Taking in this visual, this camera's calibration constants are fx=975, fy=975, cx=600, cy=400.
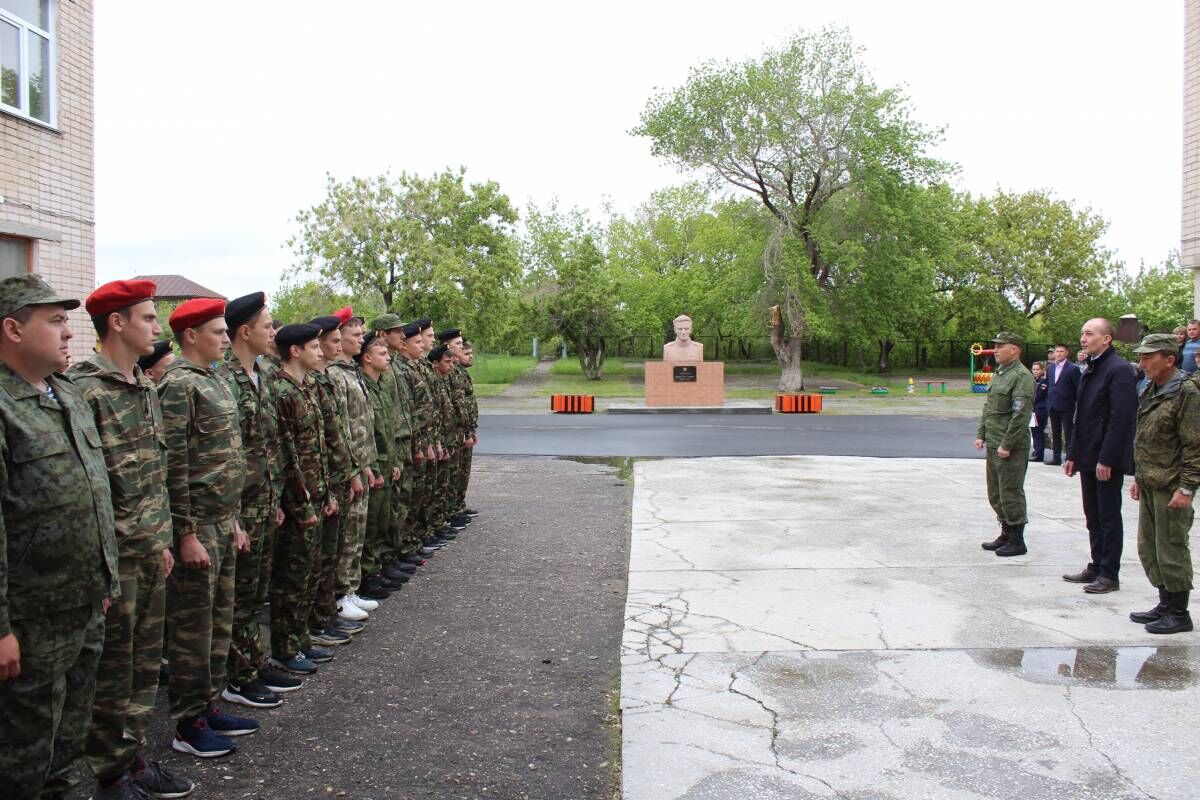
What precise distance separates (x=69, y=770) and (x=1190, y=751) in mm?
4361

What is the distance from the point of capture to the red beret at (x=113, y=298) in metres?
3.79

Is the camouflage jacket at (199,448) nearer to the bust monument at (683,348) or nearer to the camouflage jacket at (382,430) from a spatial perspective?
the camouflage jacket at (382,430)

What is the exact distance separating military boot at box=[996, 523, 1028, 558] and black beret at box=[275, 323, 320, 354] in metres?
5.78

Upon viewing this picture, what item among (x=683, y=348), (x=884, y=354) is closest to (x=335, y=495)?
(x=683, y=348)

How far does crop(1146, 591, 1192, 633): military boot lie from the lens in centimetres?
Answer: 586

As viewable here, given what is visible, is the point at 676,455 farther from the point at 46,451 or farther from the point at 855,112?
the point at 855,112

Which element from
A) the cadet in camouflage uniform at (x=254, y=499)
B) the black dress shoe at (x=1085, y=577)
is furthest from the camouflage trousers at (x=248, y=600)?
the black dress shoe at (x=1085, y=577)

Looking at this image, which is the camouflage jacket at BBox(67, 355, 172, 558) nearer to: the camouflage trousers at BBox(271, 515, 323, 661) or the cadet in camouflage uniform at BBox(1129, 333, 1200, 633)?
the camouflage trousers at BBox(271, 515, 323, 661)

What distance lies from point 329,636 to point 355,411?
142cm

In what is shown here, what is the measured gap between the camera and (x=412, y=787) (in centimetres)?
382

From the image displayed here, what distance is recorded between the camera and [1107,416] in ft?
22.9

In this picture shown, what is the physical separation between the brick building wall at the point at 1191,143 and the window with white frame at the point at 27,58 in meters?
16.2

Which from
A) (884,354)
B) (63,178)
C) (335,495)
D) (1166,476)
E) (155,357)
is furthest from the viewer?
(884,354)

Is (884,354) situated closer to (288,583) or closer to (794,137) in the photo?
(794,137)
